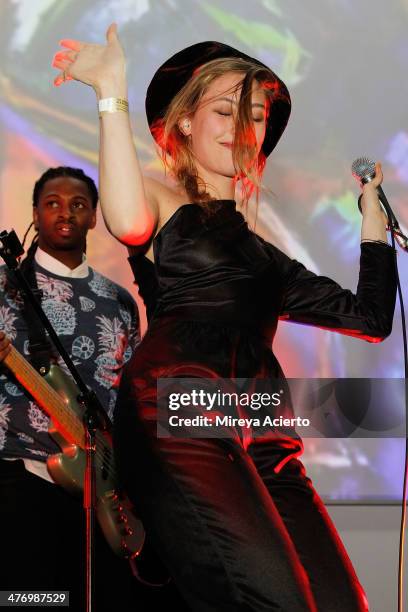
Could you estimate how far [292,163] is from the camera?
3.71 m

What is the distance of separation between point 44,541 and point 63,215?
1.11 meters

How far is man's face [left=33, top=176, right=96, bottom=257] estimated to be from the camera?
10.3ft

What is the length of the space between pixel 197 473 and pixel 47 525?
1178mm

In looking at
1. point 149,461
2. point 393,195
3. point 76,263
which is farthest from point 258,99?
point 393,195

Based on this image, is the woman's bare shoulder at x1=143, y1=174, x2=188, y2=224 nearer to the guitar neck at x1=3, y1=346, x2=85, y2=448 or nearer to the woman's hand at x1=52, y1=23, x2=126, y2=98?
the woman's hand at x1=52, y1=23, x2=126, y2=98

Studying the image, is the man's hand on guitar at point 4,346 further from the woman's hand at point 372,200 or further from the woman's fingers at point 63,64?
the woman's hand at point 372,200

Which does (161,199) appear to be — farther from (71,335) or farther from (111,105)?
(71,335)

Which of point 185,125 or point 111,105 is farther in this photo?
point 185,125

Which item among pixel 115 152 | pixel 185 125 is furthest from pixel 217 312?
pixel 185 125

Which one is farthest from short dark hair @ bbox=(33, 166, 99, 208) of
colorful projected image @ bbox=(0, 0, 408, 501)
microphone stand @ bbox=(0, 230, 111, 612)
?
microphone stand @ bbox=(0, 230, 111, 612)

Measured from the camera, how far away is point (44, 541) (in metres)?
2.70

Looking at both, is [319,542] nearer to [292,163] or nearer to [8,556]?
[8,556]

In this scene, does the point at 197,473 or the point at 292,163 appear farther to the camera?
the point at 292,163

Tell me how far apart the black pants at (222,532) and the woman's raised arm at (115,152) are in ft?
1.19
